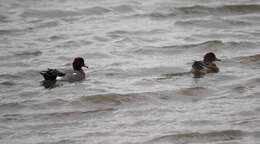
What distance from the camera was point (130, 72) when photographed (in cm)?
1347

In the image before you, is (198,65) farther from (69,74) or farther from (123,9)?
(123,9)

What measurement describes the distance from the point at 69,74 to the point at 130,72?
53.2 inches

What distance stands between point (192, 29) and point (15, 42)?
504 centimetres

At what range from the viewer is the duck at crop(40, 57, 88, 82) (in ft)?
42.0

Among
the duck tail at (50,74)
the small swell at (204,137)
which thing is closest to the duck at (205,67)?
the duck tail at (50,74)

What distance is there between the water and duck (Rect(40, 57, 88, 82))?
0.74 ft

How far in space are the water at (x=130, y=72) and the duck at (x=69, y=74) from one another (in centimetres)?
23

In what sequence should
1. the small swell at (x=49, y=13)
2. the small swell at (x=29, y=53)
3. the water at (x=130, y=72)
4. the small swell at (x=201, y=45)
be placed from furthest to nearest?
the small swell at (x=49, y=13), the small swell at (x=201, y=45), the small swell at (x=29, y=53), the water at (x=130, y=72)

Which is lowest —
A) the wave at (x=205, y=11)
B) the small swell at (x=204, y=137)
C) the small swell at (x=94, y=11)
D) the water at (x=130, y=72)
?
the small swell at (x=204, y=137)

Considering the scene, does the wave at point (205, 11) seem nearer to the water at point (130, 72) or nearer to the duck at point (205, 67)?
the water at point (130, 72)

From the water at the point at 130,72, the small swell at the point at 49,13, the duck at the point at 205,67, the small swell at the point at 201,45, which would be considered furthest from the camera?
the small swell at the point at 49,13

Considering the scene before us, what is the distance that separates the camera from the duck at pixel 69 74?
12789mm

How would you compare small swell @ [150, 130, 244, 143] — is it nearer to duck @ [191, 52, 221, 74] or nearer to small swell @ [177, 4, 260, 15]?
duck @ [191, 52, 221, 74]

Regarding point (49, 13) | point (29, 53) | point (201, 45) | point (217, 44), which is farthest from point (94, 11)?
point (217, 44)
